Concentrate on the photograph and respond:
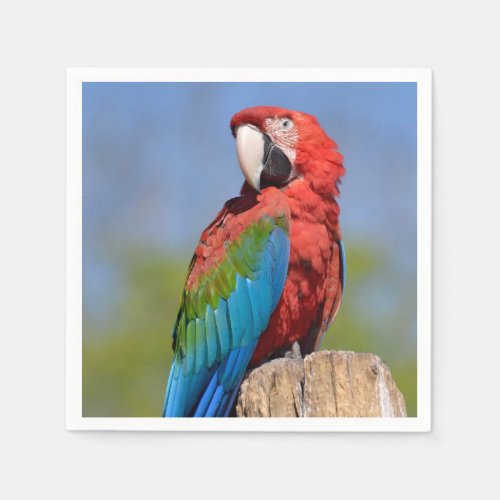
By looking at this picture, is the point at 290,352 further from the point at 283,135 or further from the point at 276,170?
the point at 283,135

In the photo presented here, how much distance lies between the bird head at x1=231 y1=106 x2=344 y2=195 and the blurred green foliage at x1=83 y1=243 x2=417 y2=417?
0.25m

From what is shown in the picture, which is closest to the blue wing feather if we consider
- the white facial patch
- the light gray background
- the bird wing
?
the bird wing

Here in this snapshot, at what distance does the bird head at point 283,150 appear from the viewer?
2.31 m

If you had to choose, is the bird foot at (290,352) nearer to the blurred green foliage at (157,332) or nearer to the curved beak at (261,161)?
the blurred green foliage at (157,332)

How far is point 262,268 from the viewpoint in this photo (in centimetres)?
228

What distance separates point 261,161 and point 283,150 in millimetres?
74
